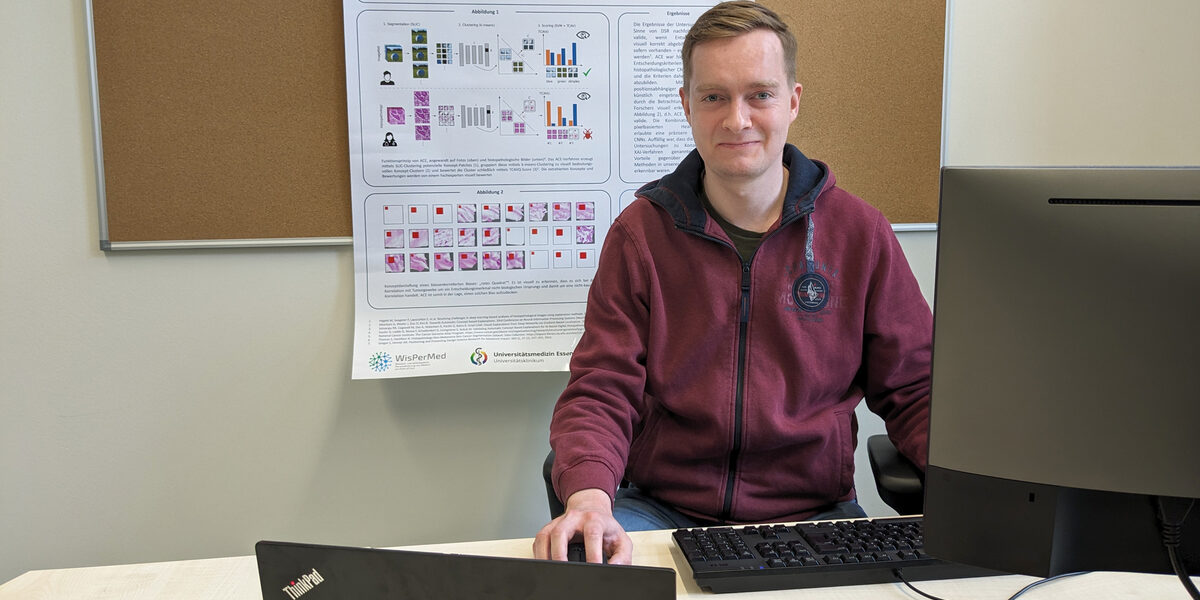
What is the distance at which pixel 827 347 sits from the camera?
5.07ft

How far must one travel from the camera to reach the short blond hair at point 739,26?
5.00 ft

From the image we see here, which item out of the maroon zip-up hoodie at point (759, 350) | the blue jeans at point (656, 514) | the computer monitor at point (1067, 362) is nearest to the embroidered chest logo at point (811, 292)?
the maroon zip-up hoodie at point (759, 350)

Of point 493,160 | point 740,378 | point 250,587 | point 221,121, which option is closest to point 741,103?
point 740,378

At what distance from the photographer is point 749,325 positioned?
1536mm

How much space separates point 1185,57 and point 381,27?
2.07 metres

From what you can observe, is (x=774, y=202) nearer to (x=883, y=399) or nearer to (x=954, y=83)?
(x=883, y=399)

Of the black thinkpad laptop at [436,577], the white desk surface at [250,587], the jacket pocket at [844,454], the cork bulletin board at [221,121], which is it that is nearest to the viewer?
the black thinkpad laptop at [436,577]

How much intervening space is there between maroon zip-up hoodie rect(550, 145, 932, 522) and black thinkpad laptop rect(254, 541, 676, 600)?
79 cm

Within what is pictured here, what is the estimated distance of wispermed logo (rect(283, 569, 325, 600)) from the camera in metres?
0.72

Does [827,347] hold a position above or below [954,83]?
below

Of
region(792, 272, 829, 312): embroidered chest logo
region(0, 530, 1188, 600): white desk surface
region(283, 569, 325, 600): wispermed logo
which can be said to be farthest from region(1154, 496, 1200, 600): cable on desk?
region(792, 272, 829, 312): embroidered chest logo

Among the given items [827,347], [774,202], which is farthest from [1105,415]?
[774,202]

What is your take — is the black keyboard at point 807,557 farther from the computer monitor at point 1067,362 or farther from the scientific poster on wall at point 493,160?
the scientific poster on wall at point 493,160

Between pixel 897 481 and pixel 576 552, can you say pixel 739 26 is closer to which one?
pixel 897 481
